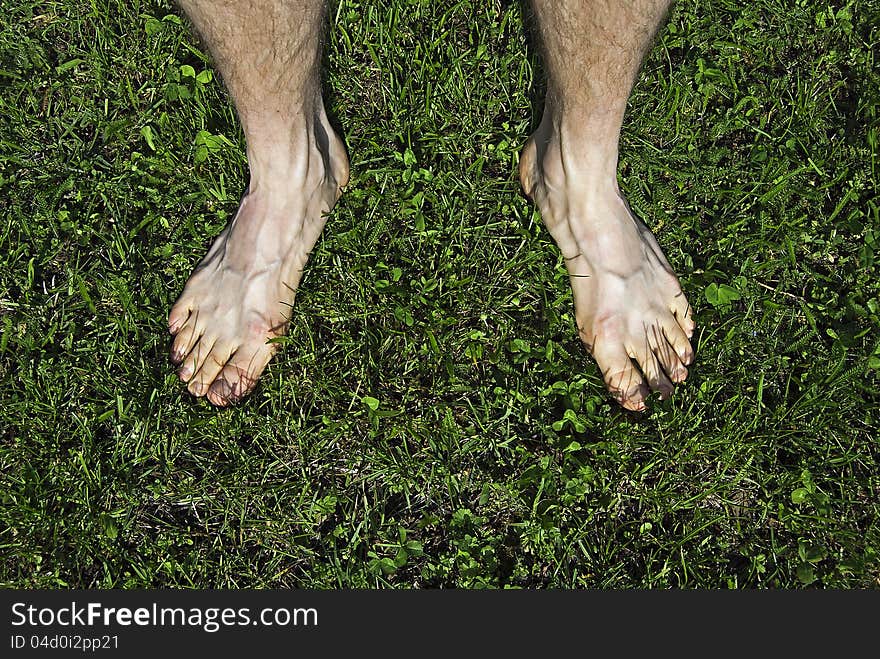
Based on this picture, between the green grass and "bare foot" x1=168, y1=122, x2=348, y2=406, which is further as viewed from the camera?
"bare foot" x1=168, y1=122, x2=348, y2=406

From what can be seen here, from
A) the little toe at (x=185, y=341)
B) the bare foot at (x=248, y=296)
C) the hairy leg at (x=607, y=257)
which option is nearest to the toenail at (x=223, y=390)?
the bare foot at (x=248, y=296)

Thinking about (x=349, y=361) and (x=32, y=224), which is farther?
(x=32, y=224)

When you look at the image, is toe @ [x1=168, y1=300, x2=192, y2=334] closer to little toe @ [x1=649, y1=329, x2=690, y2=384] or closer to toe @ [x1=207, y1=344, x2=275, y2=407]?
toe @ [x1=207, y1=344, x2=275, y2=407]

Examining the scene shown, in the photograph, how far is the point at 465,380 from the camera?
2463 mm

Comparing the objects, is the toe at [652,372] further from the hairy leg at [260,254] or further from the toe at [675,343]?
the hairy leg at [260,254]

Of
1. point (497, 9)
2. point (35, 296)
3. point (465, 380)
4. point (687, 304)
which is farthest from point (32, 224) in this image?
point (687, 304)

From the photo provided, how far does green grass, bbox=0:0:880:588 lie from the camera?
7.55 ft

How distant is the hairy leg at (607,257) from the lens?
2.29 metres

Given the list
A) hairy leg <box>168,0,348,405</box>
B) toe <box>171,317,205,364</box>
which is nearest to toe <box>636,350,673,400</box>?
hairy leg <box>168,0,348,405</box>

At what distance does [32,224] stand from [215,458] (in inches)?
39.0

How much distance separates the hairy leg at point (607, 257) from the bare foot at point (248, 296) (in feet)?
2.29

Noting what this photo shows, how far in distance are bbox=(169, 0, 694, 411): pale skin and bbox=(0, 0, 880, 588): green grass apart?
2.8 inches

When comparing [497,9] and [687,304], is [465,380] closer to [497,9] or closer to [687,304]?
[687,304]

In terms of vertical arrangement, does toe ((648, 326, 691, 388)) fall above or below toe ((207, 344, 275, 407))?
above
